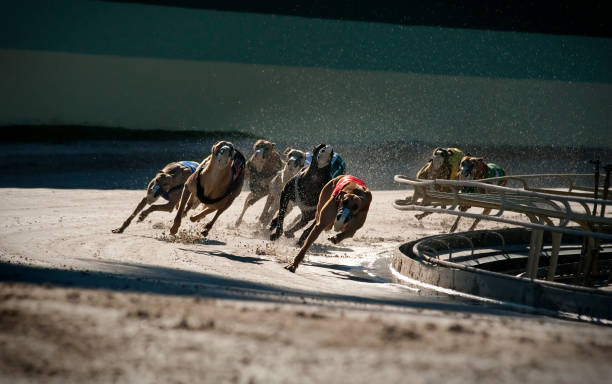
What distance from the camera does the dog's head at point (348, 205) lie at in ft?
20.9

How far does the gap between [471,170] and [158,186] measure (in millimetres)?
3779

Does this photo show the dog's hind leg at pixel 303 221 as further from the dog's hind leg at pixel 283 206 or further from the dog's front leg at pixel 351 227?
the dog's front leg at pixel 351 227

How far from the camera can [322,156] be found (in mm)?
7410

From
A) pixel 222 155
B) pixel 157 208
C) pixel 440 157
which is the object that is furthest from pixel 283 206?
pixel 440 157

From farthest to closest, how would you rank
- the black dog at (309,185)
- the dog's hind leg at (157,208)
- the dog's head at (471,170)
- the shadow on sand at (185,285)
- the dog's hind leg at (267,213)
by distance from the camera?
the dog's head at (471,170)
the dog's hind leg at (267,213)
the dog's hind leg at (157,208)
the black dog at (309,185)
the shadow on sand at (185,285)

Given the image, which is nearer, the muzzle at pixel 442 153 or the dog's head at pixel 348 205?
the dog's head at pixel 348 205

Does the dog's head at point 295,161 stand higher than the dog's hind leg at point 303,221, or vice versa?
the dog's head at point 295,161

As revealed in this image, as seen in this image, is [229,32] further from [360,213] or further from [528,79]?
[360,213]

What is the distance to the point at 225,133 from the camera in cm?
1702

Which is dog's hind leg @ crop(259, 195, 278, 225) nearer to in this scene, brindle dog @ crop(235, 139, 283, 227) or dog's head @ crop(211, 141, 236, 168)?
brindle dog @ crop(235, 139, 283, 227)

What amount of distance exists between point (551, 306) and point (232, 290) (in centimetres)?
214

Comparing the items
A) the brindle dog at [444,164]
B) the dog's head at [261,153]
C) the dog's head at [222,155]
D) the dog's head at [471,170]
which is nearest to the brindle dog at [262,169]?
the dog's head at [261,153]

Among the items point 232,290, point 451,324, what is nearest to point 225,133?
point 232,290

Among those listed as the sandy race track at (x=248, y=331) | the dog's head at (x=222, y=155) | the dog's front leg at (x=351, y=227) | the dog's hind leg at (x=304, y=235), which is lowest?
the sandy race track at (x=248, y=331)
